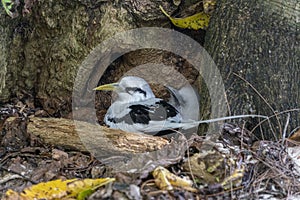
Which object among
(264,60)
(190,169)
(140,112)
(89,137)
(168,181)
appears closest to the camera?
(168,181)

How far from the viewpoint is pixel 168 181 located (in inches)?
114

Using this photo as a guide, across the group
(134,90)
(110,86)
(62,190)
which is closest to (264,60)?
(134,90)

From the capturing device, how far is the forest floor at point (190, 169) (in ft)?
9.41

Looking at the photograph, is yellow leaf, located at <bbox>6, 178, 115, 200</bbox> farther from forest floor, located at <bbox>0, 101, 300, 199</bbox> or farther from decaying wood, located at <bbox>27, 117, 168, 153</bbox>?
decaying wood, located at <bbox>27, 117, 168, 153</bbox>

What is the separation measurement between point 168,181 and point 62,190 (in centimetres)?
58

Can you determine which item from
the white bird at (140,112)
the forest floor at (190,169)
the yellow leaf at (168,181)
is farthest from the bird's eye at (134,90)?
the yellow leaf at (168,181)

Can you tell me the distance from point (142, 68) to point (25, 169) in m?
1.32

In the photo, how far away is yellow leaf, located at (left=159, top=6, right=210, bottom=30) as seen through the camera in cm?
402

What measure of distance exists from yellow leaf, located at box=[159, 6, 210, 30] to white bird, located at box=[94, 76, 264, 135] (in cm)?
54

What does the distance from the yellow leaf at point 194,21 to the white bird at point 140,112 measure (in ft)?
1.76

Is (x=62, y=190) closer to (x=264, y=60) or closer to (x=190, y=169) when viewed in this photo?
(x=190, y=169)

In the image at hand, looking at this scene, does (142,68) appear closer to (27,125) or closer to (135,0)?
(135,0)

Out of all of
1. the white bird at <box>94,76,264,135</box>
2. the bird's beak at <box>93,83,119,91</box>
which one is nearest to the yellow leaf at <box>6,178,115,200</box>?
the white bird at <box>94,76,264,135</box>


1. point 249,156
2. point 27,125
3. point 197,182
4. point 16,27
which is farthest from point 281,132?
point 16,27
